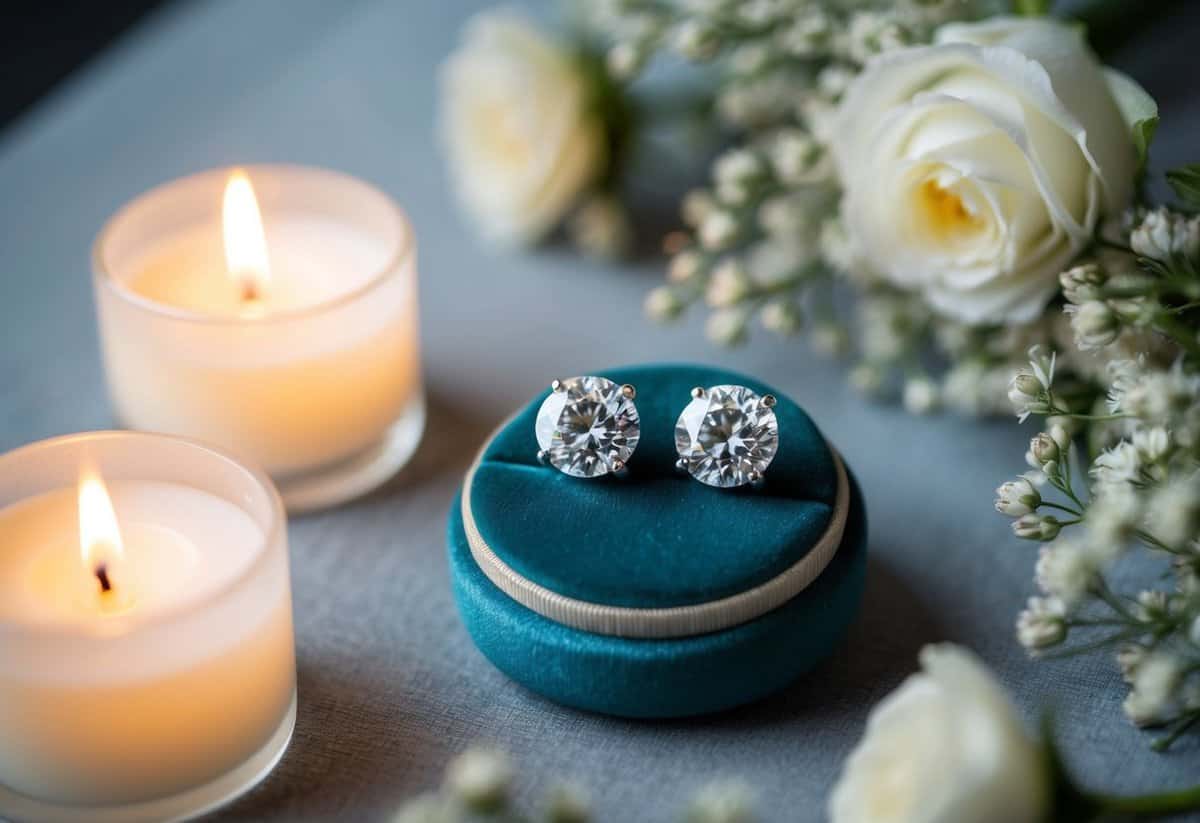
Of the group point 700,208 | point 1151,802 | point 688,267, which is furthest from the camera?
point 700,208

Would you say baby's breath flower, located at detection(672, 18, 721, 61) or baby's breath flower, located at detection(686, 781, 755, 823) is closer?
baby's breath flower, located at detection(686, 781, 755, 823)

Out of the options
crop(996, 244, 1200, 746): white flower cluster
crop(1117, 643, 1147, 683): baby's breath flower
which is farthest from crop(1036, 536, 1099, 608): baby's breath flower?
crop(1117, 643, 1147, 683): baby's breath flower

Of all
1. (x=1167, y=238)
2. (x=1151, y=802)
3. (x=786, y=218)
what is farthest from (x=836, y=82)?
(x=1151, y=802)

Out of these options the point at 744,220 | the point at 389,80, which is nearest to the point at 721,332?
the point at 744,220

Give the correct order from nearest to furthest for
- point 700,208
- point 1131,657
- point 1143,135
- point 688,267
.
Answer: point 1131,657 < point 1143,135 < point 688,267 < point 700,208

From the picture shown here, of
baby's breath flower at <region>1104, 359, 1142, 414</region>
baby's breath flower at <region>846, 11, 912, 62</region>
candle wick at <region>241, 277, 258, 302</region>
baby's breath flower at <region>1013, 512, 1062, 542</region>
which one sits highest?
baby's breath flower at <region>846, 11, 912, 62</region>

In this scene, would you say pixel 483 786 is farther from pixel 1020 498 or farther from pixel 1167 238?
pixel 1167 238

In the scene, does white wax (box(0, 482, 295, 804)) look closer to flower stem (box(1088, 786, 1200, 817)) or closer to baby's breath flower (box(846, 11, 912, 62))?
flower stem (box(1088, 786, 1200, 817))

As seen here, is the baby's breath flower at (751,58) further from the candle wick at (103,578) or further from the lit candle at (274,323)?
the candle wick at (103,578)
